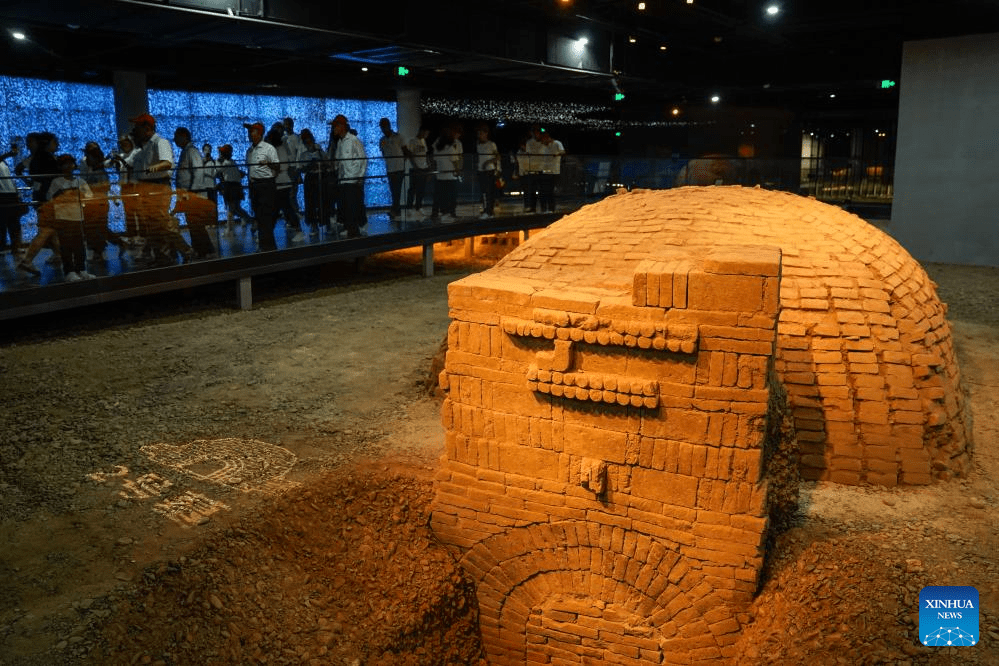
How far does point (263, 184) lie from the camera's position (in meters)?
12.3

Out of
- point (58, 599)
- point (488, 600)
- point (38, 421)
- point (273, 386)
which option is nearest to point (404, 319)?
point (273, 386)

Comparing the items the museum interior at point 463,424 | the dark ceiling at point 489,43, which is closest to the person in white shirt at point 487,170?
the dark ceiling at point 489,43

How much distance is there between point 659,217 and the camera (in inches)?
293

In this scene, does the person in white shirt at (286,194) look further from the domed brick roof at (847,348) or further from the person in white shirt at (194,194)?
the domed brick roof at (847,348)

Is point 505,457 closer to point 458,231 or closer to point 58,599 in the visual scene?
point 58,599

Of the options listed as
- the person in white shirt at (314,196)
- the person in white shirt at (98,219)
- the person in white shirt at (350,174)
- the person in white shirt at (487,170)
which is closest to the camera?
the person in white shirt at (98,219)

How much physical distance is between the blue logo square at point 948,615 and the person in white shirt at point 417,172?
1160cm

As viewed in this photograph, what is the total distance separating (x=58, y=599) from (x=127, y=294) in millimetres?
6438

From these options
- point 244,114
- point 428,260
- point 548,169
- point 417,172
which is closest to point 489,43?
point 417,172

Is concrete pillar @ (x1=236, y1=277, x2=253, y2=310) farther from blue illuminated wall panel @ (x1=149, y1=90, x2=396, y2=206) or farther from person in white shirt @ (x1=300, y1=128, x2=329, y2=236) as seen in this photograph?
blue illuminated wall panel @ (x1=149, y1=90, x2=396, y2=206)

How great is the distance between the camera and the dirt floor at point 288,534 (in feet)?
16.2

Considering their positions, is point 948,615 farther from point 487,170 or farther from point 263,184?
point 487,170

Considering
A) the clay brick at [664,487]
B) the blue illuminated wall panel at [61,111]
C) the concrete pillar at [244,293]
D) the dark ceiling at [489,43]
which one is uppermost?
the dark ceiling at [489,43]

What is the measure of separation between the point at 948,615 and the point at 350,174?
1099 centimetres
